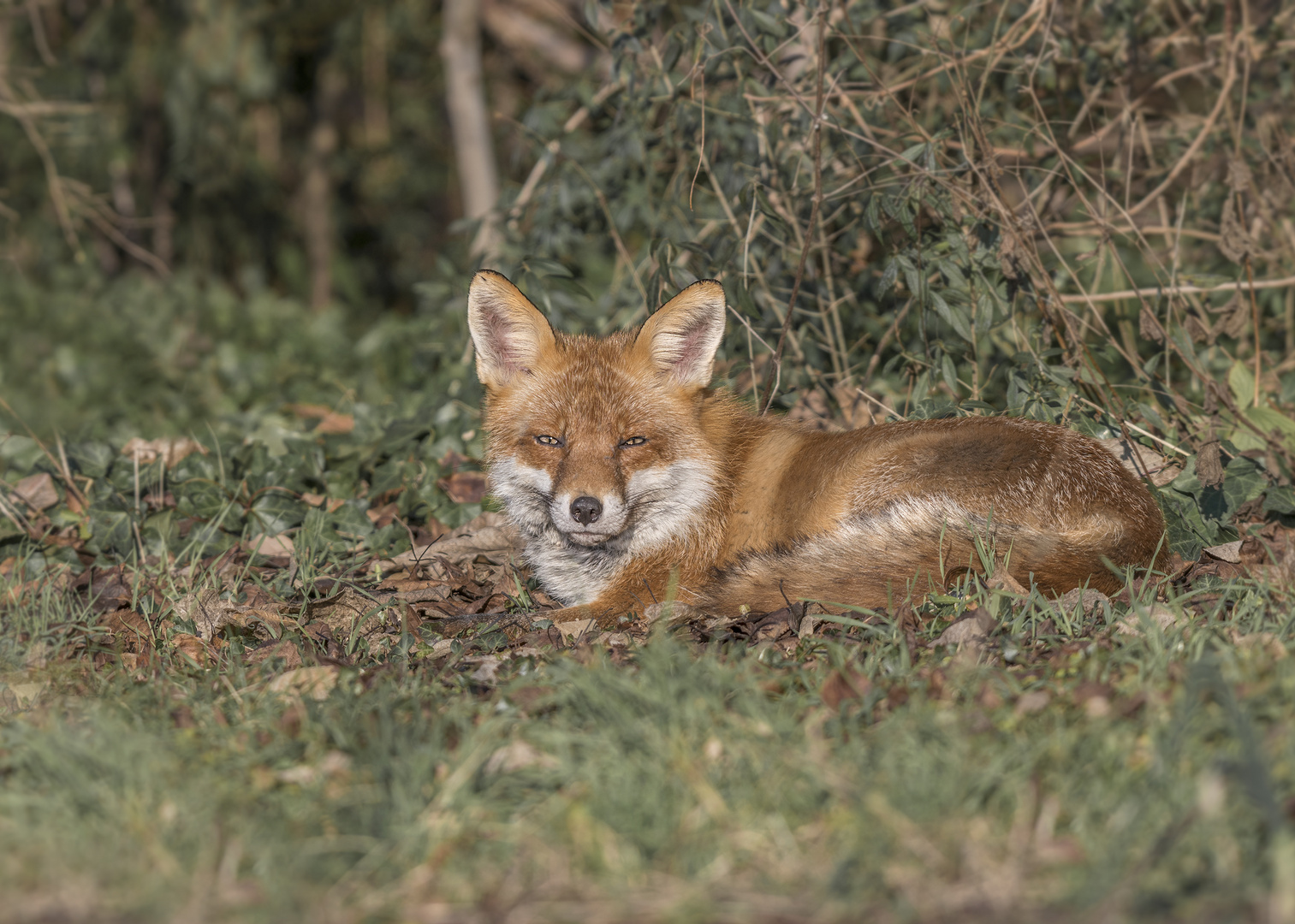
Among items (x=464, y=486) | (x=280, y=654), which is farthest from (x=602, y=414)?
(x=464, y=486)

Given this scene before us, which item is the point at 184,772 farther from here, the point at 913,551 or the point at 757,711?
the point at 913,551

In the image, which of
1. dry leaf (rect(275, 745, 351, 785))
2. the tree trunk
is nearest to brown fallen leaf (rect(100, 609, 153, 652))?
dry leaf (rect(275, 745, 351, 785))

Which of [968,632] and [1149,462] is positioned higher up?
[968,632]

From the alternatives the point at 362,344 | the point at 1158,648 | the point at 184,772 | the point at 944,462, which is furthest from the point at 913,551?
the point at 362,344

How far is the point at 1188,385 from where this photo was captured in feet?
18.8

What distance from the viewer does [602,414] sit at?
4.20m

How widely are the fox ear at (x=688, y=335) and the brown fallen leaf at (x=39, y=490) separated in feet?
9.98

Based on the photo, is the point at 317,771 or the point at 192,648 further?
the point at 192,648

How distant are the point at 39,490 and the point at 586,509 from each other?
3061 mm

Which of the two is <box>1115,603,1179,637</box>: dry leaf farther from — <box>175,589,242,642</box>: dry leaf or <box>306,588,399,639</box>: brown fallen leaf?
<box>175,589,242,642</box>: dry leaf

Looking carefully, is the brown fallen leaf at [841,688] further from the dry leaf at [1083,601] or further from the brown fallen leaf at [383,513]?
the brown fallen leaf at [383,513]

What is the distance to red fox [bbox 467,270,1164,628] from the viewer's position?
12.3ft

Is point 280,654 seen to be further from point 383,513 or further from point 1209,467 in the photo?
point 1209,467

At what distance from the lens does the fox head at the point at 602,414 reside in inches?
163
